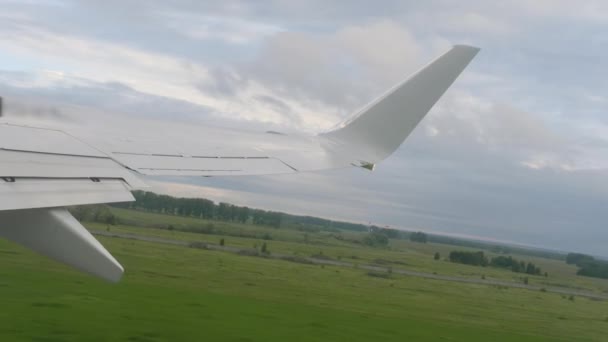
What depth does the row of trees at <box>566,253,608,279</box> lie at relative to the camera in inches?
634

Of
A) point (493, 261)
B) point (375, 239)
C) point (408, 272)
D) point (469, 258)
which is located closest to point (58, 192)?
point (408, 272)

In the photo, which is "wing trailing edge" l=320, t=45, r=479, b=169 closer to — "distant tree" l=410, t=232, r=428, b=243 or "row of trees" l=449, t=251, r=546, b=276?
"row of trees" l=449, t=251, r=546, b=276

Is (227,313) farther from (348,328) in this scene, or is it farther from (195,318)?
(348,328)

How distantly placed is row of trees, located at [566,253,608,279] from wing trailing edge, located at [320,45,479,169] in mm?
13954

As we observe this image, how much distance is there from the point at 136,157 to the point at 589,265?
15.9m

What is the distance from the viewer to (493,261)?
16391 millimetres

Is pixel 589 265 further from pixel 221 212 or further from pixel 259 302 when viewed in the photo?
pixel 259 302

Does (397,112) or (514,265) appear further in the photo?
(514,265)

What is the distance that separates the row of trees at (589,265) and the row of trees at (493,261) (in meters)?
1.24

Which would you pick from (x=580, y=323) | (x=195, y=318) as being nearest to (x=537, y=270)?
(x=580, y=323)

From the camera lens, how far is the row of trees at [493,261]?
53.0ft

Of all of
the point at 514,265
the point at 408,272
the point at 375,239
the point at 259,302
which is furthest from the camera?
the point at 514,265

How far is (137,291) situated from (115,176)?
15.3ft

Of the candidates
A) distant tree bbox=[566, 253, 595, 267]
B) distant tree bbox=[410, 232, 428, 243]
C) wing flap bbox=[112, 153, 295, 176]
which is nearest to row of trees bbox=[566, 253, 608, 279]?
distant tree bbox=[566, 253, 595, 267]
